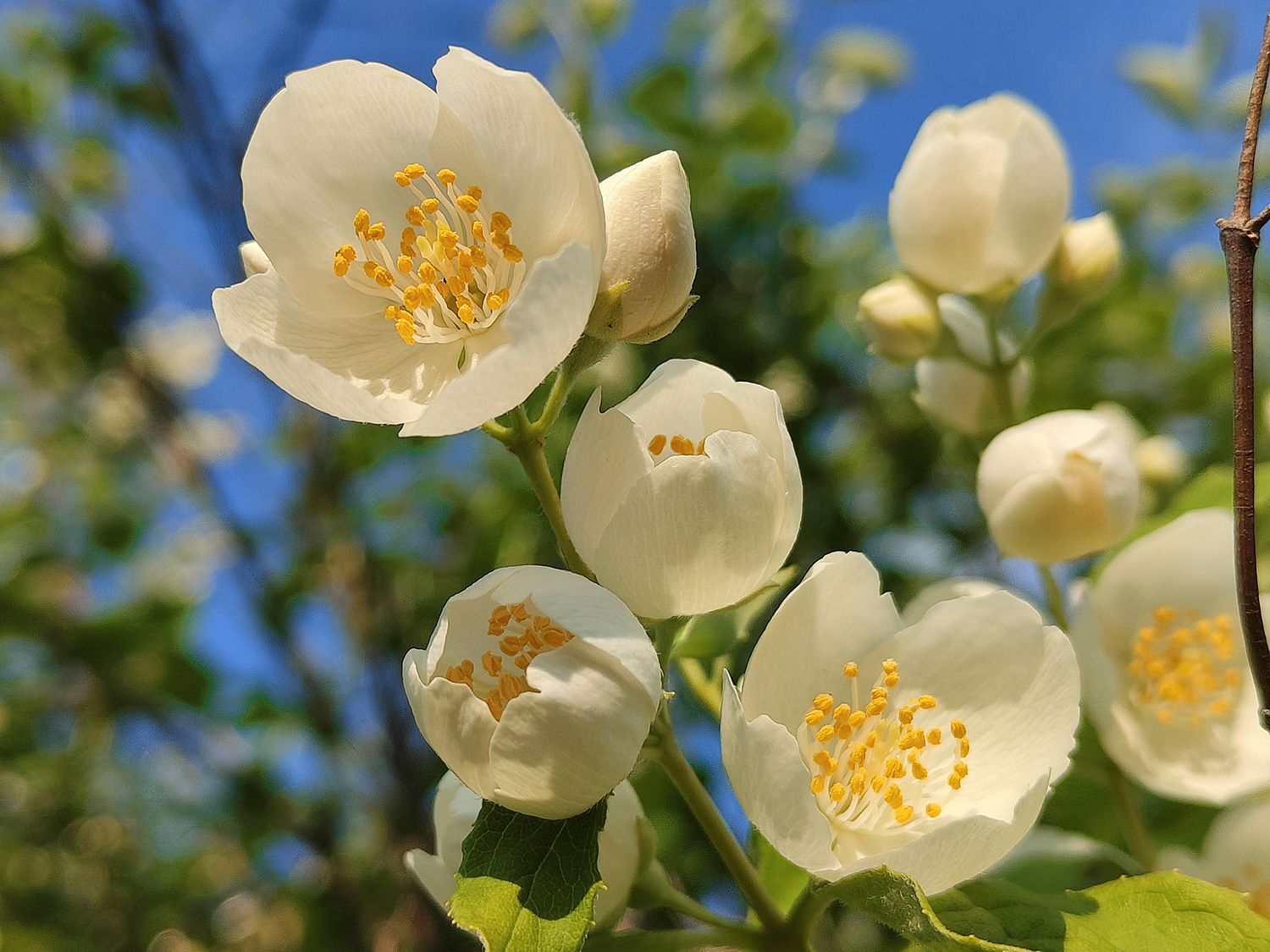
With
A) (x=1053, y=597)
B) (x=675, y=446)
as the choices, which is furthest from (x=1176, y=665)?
(x=675, y=446)

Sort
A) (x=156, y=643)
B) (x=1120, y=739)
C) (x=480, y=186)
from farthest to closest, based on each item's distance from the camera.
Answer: (x=156, y=643) → (x=1120, y=739) → (x=480, y=186)

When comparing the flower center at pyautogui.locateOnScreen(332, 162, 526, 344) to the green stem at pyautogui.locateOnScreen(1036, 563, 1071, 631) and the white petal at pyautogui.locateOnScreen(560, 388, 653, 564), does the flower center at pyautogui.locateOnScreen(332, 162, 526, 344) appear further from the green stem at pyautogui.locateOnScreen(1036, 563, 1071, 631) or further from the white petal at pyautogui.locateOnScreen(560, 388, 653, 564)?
the green stem at pyautogui.locateOnScreen(1036, 563, 1071, 631)

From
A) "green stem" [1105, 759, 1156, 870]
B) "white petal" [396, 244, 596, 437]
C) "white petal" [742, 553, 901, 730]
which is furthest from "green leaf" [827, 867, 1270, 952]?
"white petal" [396, 244, 596, 437]

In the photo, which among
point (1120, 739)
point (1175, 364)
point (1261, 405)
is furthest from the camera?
point (1175, 364)

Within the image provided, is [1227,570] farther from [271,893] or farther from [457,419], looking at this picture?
[271,893]

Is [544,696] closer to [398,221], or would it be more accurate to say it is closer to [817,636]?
[817,636]

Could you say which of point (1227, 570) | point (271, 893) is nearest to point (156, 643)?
point (271, 893)
